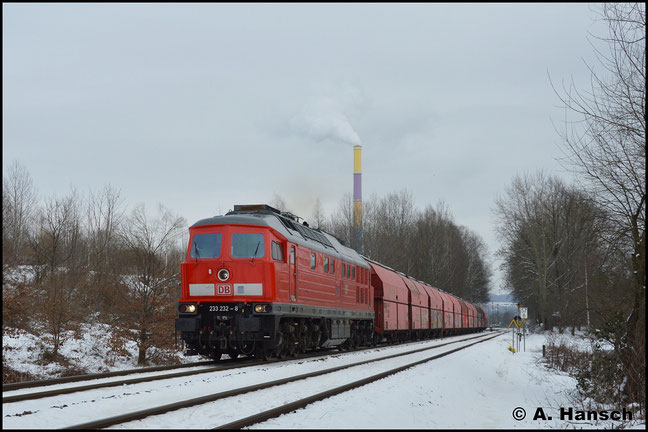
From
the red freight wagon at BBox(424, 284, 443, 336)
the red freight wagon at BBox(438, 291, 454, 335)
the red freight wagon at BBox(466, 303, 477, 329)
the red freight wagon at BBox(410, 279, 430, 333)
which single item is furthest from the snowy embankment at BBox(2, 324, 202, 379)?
the red freight wagon at BBox(466, 303, 477, 329)

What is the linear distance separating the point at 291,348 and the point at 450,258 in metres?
67.9

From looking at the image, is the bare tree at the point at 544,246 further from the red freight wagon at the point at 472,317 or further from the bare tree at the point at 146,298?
the bare tree at the point at 146,298

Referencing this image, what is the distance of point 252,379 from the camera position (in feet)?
41.1

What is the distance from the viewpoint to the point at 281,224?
1780cm

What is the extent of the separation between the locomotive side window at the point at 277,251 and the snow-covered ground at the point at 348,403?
3013 mm

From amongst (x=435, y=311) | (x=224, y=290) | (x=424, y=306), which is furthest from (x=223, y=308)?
(x=435, y=311)

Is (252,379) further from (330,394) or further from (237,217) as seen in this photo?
(237,217)

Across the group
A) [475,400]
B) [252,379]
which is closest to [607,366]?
[475,400]

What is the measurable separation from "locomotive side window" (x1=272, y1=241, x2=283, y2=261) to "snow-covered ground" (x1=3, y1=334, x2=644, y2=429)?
301 cm

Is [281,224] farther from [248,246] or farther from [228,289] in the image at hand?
[228,289]

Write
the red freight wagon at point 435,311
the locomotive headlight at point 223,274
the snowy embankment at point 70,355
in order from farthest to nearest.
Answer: the red freight wagon at point 435,311 → the locomotive headlight at point 223,274 → the snowy embankment at point 70,355

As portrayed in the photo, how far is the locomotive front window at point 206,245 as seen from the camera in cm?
1667

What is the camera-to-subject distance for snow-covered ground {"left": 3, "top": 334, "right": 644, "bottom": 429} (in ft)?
26.5

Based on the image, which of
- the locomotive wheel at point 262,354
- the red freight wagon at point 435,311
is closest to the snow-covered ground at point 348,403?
the locomotive wheel at point 262,354
